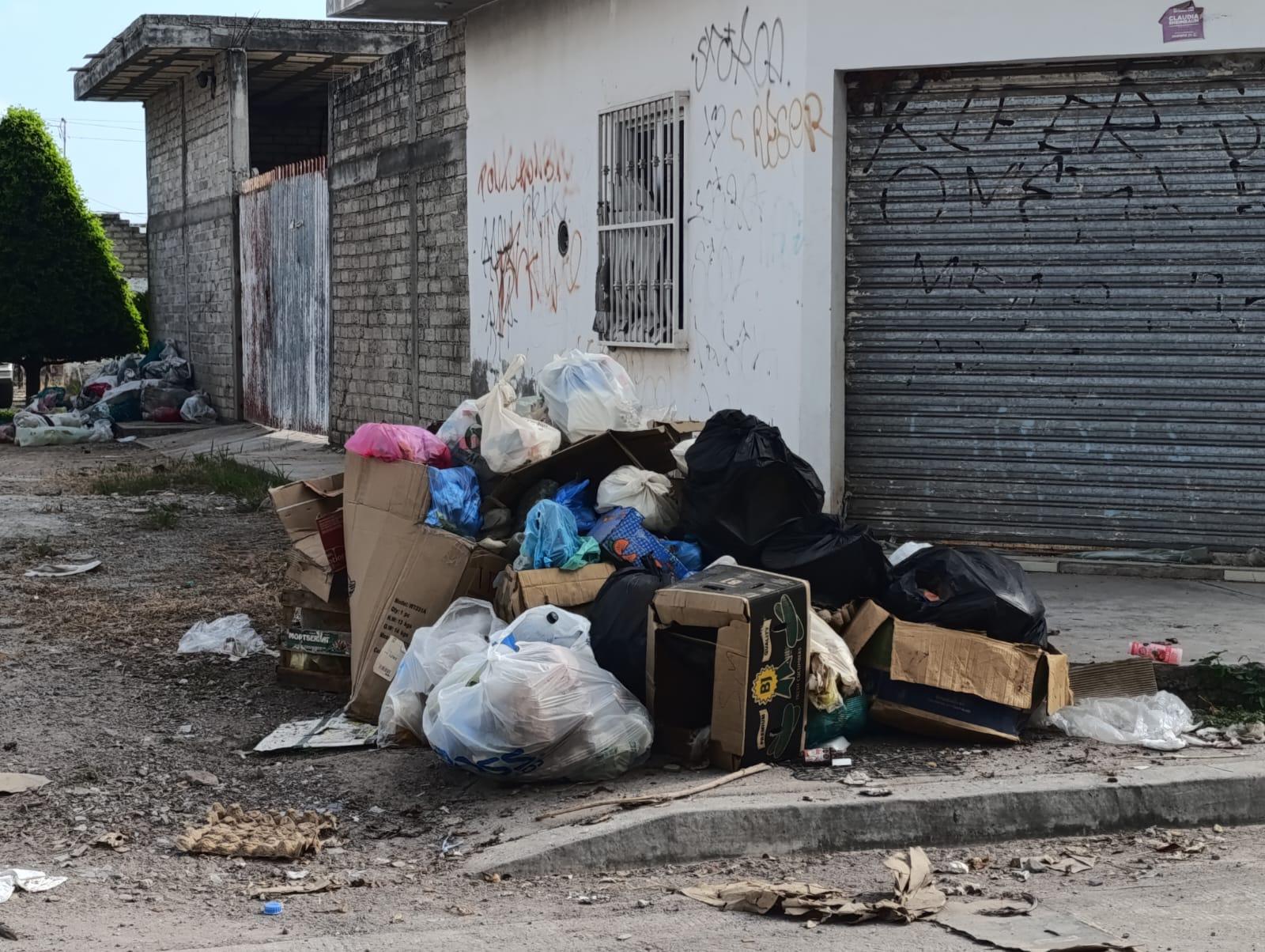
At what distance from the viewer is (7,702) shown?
5891 millimetres

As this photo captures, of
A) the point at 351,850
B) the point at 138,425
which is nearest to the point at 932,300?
the point at 351,850

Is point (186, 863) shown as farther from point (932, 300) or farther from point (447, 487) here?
point (932, 300)

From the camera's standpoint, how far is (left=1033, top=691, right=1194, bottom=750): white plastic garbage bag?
200 inches

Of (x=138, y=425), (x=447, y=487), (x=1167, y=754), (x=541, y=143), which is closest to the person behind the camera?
(x=1167, y=754)

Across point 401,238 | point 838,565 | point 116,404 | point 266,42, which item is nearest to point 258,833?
point 838,565

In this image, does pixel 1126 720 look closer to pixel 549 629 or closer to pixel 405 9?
pixel 549 629

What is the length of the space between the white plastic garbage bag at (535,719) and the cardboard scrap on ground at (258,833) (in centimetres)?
46

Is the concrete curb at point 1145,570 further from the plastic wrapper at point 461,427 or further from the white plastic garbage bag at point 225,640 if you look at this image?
the white plastic garbage bag at point 225,640

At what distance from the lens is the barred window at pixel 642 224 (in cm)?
900

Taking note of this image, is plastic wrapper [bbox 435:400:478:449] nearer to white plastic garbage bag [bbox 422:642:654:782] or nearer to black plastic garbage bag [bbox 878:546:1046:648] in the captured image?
white plastic garbage bag [bbox 422:642:654:782]

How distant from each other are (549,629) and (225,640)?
2.30 metres

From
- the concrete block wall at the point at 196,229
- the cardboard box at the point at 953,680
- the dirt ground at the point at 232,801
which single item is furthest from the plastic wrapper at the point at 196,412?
the cardboard box at the point at 953,680

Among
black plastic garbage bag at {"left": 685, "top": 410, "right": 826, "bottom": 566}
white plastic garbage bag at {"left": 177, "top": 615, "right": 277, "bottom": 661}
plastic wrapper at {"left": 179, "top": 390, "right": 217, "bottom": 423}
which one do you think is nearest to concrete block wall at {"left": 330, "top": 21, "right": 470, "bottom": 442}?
plastic wrapper at {"left": 179, "top": 390, "right": 217, "bottom": 423}

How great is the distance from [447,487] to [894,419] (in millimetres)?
2973
